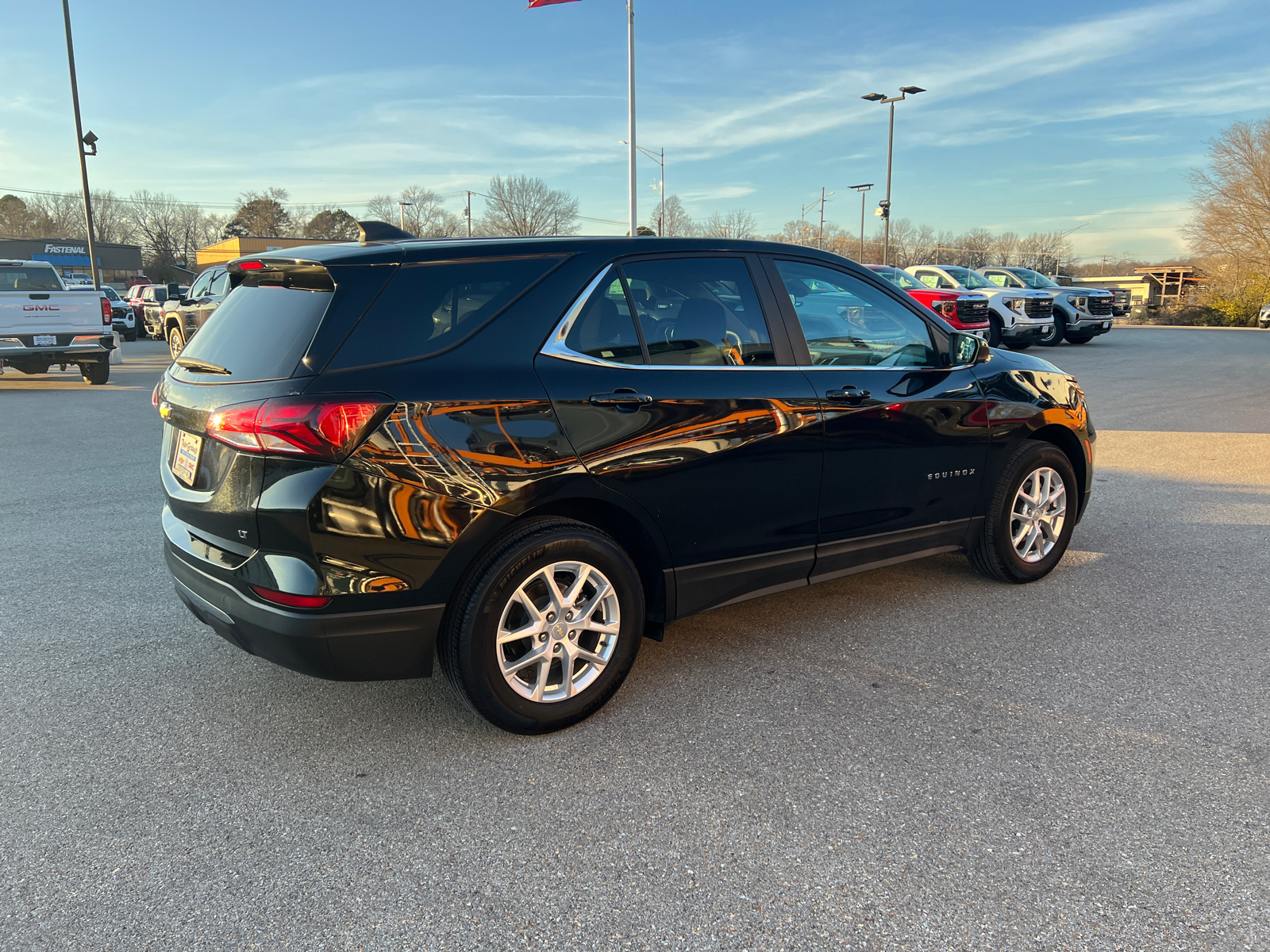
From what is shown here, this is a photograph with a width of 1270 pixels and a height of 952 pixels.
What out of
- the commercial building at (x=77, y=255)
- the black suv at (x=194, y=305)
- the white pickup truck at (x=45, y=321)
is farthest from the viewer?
the commercial building at (x=77, y=255)

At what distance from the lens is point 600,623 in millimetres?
3242

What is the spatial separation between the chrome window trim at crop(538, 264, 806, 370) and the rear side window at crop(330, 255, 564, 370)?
17cm

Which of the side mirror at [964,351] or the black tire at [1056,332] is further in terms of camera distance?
the black tire at [1056,332]

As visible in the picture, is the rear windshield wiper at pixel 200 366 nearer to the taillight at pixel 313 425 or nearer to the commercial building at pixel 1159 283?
the taillight at pixel 313 425

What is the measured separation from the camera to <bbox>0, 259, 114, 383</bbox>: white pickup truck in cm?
1391

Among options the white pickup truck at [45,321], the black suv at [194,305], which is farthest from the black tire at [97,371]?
the black suv at [194,305]

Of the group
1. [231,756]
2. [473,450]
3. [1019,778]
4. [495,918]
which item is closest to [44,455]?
[231,756]

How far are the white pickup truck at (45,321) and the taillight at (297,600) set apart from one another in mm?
14101

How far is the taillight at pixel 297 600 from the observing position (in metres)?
2.75

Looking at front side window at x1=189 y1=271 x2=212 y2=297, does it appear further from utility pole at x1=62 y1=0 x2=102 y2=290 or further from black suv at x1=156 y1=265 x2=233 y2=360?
utility pole at x1=62 y1=0 x2=102 y2=290

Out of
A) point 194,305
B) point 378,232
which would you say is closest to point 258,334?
point 378,232

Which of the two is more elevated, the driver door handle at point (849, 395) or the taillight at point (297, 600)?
the driver door handle at point (849, 395)

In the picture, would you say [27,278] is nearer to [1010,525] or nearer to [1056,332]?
[1010,525]

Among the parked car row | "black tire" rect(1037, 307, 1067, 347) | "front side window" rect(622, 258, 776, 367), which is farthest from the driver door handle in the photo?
"black tire" rect(1037, 307, 1067, 347)
